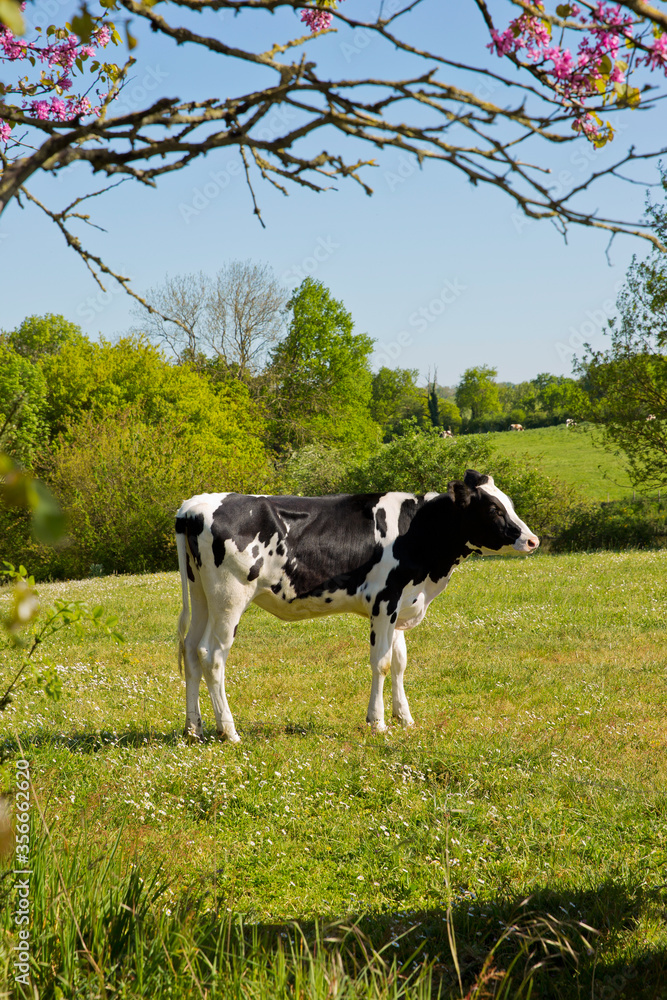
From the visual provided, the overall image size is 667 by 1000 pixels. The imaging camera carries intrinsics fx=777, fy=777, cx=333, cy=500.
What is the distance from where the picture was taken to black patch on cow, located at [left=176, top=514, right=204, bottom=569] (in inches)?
286

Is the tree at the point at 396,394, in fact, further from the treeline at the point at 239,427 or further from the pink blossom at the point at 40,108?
the pink blossom at the point at 40,108

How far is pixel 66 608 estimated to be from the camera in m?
3.84

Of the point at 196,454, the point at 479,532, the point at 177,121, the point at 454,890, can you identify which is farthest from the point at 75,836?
the point at 196,454

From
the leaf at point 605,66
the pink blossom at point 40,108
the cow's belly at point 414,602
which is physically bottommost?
the cow's belly at point 414,602

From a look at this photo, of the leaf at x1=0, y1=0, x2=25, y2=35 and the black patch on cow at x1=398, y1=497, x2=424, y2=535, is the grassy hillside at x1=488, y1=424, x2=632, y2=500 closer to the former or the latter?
the black patch on cow at x1=398, y1=497, x2=424, y2=535

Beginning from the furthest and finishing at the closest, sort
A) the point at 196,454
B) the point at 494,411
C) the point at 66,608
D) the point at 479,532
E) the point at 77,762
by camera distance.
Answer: the point at 494,411
the point at 196,454
the point at 479,532
the point at 77,762
the point at 66,608

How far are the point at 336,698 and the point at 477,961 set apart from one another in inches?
194

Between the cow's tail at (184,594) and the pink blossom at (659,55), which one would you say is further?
the cow's tail at (184,594)

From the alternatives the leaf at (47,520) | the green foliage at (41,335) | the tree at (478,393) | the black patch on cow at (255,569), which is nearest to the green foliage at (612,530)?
the black patch on cow at (255,569)

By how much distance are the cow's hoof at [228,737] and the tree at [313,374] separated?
135 feet

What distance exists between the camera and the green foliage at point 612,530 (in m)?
26.8

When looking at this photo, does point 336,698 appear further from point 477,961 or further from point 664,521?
point 664,521

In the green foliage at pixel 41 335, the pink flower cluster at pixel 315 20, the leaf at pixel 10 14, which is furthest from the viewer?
the green foliage at pixel 41 335

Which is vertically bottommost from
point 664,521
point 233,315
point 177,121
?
point 664,521
